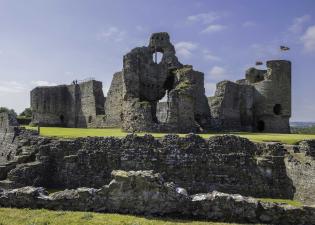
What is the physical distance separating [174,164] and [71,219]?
6.70 metres

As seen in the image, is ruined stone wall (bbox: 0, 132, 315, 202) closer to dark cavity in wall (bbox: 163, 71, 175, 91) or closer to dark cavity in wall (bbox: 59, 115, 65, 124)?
dark cavity in wall (bbox: 163, 71, 175, 91)

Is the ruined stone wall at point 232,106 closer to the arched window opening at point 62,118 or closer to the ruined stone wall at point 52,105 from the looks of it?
the ruined stone wall at point 52,105

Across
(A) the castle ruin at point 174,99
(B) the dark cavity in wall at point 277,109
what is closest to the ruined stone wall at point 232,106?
(A) the castle ruin at point 174,99

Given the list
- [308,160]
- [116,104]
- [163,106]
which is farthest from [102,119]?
[308,160]

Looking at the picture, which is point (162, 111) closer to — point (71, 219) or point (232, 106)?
point (232, 106)

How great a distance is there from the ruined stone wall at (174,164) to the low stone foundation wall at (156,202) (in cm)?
370

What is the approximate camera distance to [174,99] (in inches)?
1039

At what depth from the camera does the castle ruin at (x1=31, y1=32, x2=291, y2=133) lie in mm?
26688

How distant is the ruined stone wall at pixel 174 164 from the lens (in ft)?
58.1

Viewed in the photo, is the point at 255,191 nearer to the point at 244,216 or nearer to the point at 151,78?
the point at 244,216

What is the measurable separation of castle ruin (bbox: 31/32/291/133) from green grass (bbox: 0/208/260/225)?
12641 mm

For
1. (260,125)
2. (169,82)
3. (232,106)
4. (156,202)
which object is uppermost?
(169,82)

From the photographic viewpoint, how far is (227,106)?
35312 millimetres

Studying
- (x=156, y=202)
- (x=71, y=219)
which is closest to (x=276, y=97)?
(x=156, y=202)
